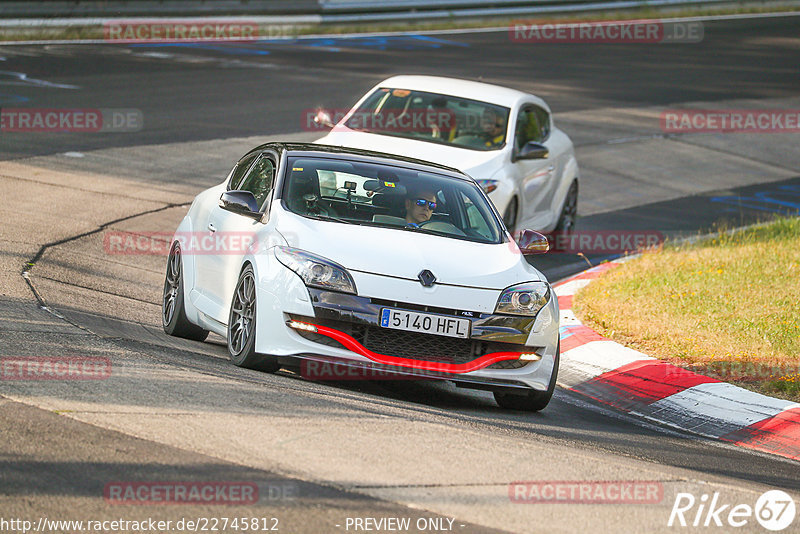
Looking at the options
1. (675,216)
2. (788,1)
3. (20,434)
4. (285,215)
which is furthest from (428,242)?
(788,1)

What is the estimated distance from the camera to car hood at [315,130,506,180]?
12.7 m

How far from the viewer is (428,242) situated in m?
8.10

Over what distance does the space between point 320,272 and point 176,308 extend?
2.03 metres

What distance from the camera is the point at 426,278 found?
7586mm

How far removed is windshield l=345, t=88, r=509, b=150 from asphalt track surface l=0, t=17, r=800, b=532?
172cm

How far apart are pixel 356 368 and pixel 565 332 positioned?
3.69 metres

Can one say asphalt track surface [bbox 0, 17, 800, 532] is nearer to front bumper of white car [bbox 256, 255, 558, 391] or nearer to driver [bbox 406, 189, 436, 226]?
front bumper of white car [bbox 256, 255, 558, 391]

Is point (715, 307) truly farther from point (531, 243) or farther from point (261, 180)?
point (261, 180)

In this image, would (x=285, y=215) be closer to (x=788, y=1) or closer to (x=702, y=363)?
(x=702, y=363)

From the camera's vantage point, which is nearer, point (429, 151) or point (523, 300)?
point (523, 300)

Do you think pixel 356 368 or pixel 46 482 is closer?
pixel 46 482

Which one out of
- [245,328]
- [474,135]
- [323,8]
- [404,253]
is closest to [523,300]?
[404,253]

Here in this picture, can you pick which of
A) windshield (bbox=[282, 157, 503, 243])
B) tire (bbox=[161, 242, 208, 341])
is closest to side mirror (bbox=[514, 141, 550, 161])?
windshield (bbox=[282, 157, 503, 243])

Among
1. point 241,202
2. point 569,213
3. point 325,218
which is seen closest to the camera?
point 325,218
